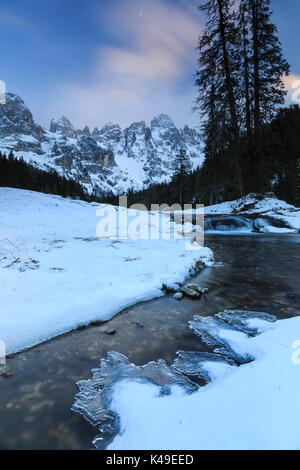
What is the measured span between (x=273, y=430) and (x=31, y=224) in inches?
483

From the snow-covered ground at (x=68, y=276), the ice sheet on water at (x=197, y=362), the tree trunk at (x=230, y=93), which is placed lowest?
the ice sheet on water at (x=197, y=362)

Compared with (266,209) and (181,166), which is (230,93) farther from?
(181,166)

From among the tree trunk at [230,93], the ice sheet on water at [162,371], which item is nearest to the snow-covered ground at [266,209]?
the tree trunk at [230,93]

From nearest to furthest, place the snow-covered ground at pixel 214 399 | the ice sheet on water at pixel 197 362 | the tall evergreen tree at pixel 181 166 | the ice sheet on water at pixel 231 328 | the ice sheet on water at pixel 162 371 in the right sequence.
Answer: the snow-covered ground at pixel 214 399
the ice sheet on water at pixel 162 371
the ice sheet on water at pixel 197 362
the ice sheet on water at pixel 231 328
the tall evergreen tree at pixel 181 166

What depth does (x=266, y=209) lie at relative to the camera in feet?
53.8

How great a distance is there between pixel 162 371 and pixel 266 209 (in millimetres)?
16814

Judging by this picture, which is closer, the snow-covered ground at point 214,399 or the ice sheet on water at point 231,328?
the snow-covered ground at point 214,399

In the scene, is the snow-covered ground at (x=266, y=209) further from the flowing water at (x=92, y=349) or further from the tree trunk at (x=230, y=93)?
the flowing water at (x=92, y=349)

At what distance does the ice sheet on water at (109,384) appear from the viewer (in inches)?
73.1

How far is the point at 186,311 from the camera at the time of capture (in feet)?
13.3

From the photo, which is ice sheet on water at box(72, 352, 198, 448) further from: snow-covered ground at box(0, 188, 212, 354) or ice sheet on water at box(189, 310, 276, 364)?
snow-covered ground at box(0, 188, 212, 354)

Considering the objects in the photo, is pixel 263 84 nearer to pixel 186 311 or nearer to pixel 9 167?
pixel 186 311
